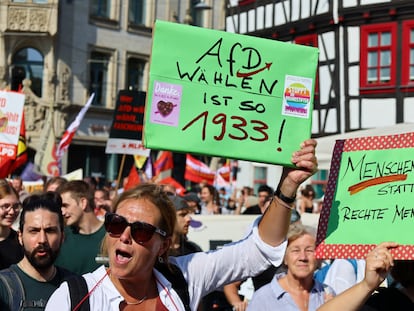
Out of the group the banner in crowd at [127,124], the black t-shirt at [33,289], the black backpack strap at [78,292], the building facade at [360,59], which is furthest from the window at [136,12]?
the black backpack strap at [78,292]

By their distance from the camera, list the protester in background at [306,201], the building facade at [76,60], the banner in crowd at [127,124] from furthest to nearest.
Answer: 1. the building facade at [76,60]
2. the protester in background at [306,201]
3. the banner in crowd at [127,124]

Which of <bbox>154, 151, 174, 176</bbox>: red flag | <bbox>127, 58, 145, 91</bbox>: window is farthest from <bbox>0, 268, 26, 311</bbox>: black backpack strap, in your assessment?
<bbox>127, 58, 145, 91</bbox>: window

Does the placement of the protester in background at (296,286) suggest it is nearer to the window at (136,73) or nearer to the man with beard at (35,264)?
the man with beard at (35,264)

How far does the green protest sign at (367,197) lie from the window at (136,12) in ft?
109

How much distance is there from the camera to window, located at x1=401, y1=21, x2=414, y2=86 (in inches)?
865

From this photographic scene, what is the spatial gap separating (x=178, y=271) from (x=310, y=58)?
112 centimetres

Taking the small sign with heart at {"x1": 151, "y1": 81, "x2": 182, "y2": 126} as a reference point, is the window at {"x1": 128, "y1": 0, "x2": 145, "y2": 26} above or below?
above

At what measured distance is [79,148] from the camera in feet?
111

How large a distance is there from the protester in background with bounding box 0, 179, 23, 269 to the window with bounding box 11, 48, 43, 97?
27161 mm

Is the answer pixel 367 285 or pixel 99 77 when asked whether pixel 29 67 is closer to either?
pixel 99 77

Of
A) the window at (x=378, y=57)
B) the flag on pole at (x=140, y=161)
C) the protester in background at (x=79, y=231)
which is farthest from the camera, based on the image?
the window at (x=378, y=57)

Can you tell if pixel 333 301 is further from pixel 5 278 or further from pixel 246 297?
pixel 246 297

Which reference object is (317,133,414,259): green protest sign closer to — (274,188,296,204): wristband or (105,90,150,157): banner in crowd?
(274,188,296,204): wristband

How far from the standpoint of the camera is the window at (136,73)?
36.5 meters
